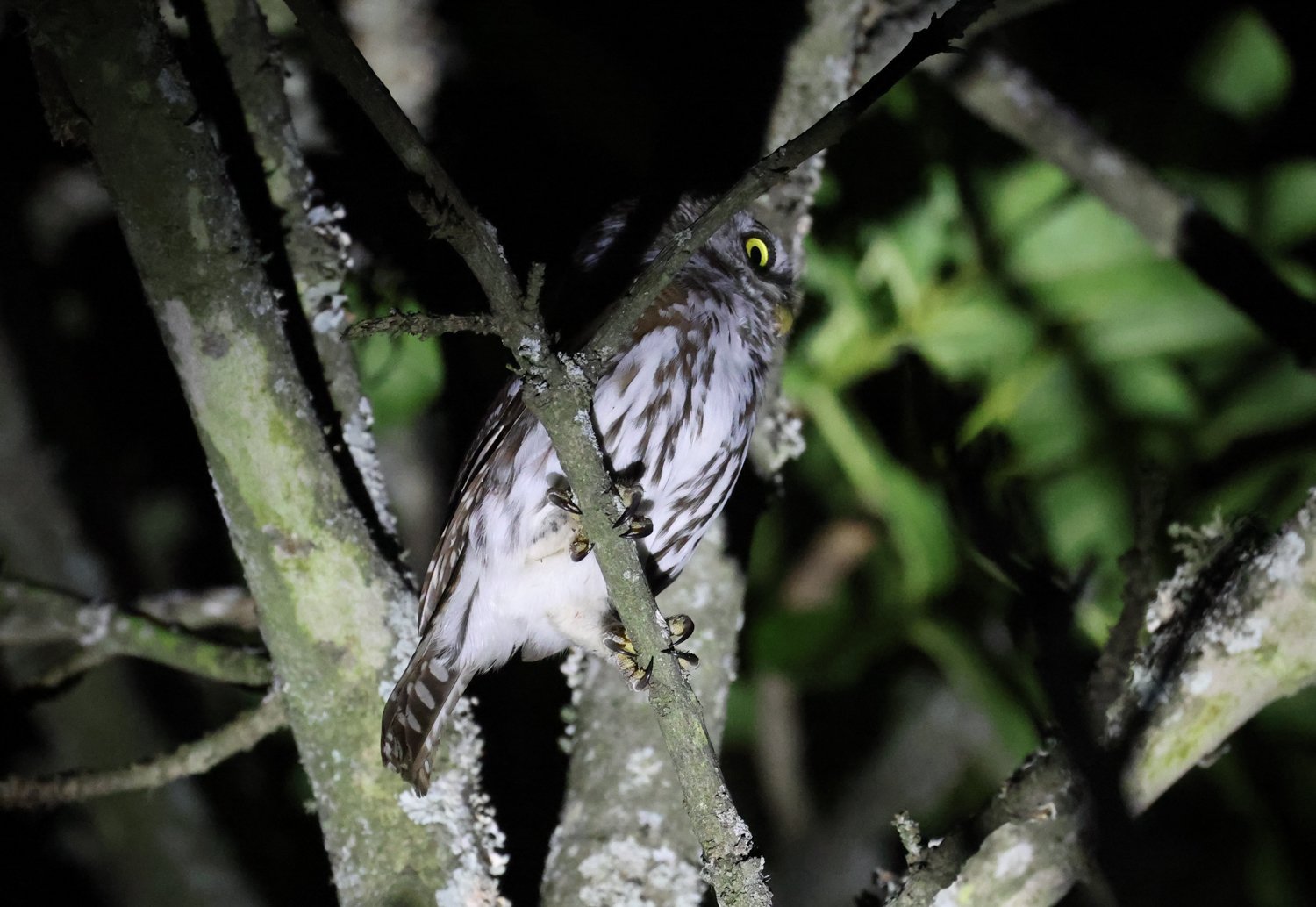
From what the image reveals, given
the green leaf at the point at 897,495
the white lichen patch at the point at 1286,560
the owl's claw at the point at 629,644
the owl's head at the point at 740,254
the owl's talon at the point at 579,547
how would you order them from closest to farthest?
the white lichen patch at the point at 1286,560 < the owl's talon at the point at 579,547 < the owl's claw at the point at 629,644 < the owl's head at the point at 740,254 < the green leaf at the point at 897,495

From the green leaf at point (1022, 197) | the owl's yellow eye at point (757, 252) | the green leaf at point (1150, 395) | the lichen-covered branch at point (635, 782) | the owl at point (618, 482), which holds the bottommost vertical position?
the lichen-covered branch at point (635, 782)

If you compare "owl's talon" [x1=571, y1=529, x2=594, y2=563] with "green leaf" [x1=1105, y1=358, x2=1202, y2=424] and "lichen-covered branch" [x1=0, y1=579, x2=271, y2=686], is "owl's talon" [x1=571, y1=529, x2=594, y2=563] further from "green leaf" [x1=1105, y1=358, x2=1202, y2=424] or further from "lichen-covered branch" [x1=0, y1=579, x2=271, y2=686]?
"green leaf" [x1=1105, y1=358, x2=1202, y2=424]

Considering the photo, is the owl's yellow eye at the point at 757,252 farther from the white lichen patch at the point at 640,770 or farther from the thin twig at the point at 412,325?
the thin twig at the point at 412,325

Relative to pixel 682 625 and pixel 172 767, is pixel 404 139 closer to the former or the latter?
pixel 682 625

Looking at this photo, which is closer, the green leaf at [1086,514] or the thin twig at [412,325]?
the thin twig at [412,325]

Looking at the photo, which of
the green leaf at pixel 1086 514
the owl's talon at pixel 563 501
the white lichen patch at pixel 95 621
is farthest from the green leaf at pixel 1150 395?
the white lichen patch at pixel 95 621

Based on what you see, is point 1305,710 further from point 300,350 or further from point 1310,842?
point 300,350

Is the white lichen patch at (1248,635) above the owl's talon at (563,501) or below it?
below

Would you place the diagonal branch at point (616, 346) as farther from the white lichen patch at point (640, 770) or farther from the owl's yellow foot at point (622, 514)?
the white lichen patch at point (640, 770)

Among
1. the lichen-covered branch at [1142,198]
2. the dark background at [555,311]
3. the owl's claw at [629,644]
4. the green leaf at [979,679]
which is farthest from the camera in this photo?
the green leaf at [979,679]
